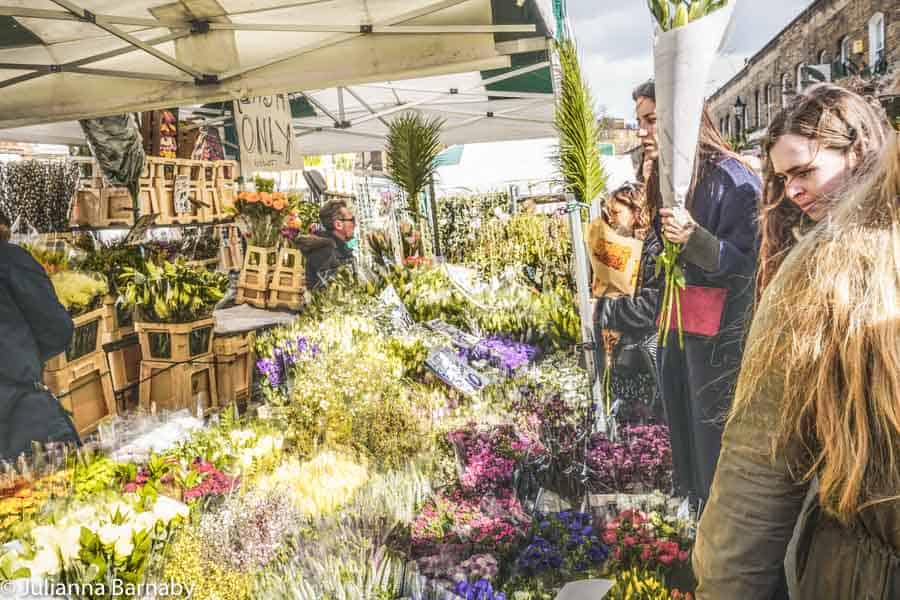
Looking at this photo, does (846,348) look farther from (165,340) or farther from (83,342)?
(165,340)

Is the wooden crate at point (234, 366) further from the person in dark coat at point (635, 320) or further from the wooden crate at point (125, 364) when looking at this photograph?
the person in dark coat at point (635, 320)

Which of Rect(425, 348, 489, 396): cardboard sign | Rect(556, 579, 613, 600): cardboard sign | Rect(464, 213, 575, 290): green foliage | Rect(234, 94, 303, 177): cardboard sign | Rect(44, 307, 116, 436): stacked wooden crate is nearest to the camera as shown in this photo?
Rect(556, 579, 613, 600): cardboard sign

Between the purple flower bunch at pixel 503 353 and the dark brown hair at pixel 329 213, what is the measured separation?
1192mm

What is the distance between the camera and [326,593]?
74.4 inches

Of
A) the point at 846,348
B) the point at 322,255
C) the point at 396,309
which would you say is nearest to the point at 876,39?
the point at 846,348

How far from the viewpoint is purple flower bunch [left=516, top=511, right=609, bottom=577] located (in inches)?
77.3

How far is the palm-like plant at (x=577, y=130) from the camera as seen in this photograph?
7.57ft

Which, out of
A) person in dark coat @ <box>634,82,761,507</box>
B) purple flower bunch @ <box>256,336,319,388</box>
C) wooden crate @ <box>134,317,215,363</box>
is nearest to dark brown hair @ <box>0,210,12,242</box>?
wooden crate @ <box>134,317,215,363</box>

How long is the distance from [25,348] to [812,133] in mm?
2696

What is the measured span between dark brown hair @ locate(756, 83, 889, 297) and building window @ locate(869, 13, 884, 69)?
116 mm

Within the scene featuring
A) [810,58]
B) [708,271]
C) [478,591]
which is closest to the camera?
[810,58]

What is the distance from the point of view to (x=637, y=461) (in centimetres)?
239

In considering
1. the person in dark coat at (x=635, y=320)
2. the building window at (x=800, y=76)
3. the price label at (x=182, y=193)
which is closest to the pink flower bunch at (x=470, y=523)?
the person in dark coat at (x=635, y=320)

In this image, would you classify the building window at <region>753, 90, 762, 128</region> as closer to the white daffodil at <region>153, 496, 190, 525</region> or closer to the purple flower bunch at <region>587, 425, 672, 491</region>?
the purple flower bunch at <region>587, 425, 672, 491</region>
